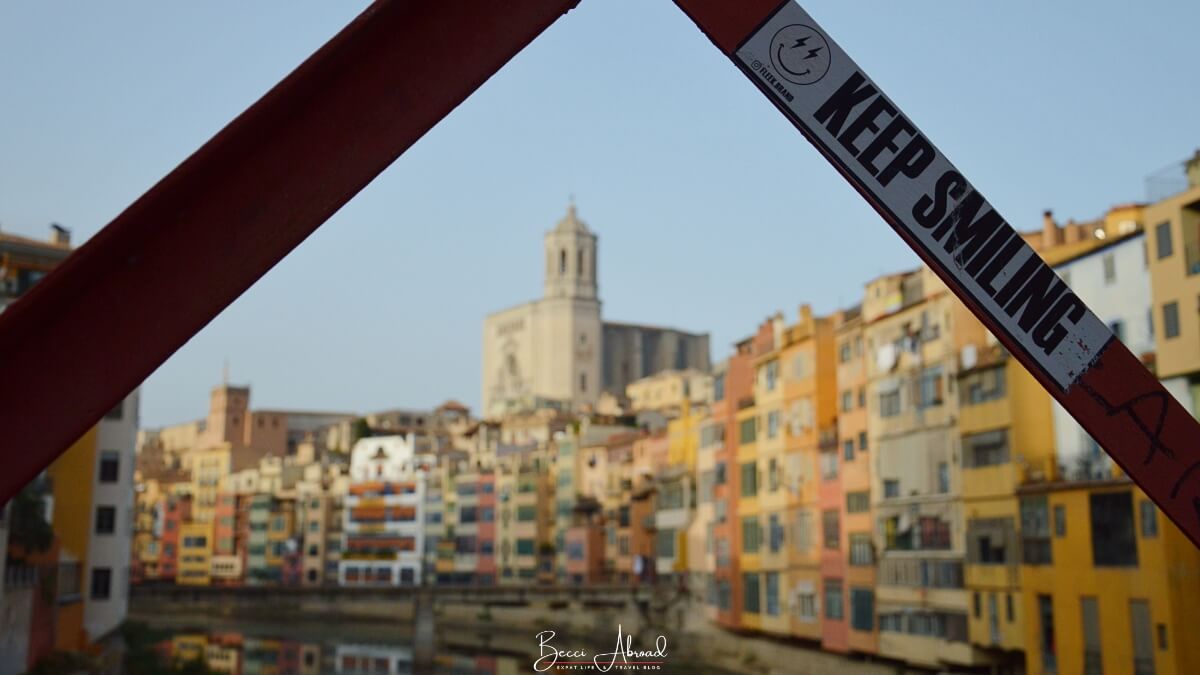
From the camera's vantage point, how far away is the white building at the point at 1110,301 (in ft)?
112

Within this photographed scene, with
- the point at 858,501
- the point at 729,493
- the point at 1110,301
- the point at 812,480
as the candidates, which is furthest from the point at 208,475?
the point at 1110,301

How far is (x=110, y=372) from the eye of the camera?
13.6ft

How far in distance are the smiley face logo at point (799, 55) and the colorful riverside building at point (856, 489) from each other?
40459mm

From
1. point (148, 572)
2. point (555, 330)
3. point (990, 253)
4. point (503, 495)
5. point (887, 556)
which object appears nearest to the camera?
point (990, 253)

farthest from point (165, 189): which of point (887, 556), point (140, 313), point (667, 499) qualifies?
point (667, 499)

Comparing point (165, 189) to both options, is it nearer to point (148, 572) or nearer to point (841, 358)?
point (841, 358)

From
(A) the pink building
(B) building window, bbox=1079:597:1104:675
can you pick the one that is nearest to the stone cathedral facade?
(A) the pink building

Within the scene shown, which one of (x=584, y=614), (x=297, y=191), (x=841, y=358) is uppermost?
→ (x=841, y=358)

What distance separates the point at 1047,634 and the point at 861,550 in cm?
1068

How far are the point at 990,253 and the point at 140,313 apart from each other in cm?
292

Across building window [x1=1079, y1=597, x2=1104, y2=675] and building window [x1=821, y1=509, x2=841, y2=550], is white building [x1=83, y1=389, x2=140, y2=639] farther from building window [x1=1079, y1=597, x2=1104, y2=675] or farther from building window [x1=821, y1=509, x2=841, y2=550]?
building window [x1=1079, y1=597, x2=1104, y2=675]

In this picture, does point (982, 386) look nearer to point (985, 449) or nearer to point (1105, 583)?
point (985, 449)

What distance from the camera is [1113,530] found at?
32.7m

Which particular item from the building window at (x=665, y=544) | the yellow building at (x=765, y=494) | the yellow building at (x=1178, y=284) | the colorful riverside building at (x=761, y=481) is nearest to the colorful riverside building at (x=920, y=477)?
the yellow building at (x=765, y=494)
